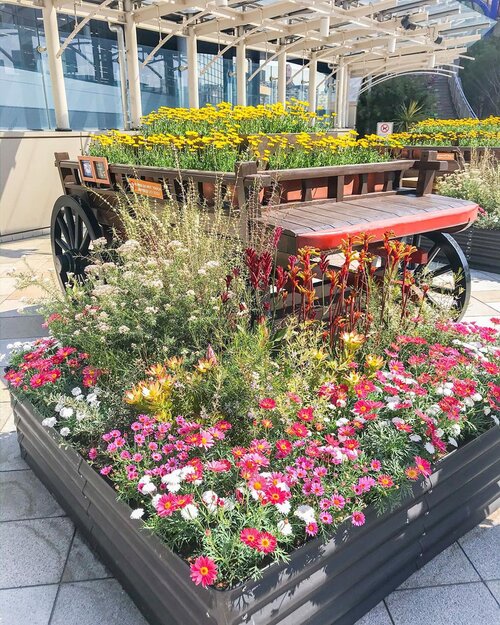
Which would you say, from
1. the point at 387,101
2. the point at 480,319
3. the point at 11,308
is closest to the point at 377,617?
the point at 480,319

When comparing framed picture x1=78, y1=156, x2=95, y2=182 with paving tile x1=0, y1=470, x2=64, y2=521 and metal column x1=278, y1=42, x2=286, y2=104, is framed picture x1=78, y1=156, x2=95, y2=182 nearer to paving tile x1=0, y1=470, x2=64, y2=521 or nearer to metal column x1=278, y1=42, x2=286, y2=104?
paving tile x1=0, y1=470, x2=64, y2=521

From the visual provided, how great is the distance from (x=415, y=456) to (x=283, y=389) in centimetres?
52

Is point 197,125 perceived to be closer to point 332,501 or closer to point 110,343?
point 110,343

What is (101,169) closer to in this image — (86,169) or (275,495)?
(86,169)

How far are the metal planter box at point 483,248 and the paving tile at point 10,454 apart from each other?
16.9 ft

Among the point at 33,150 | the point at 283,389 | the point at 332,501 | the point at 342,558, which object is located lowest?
the point at 342,558

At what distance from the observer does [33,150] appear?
7.75 m

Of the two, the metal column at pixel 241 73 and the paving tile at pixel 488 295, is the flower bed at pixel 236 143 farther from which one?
the metal column at pixel 241 73

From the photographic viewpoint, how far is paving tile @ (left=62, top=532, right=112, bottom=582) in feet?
6.22

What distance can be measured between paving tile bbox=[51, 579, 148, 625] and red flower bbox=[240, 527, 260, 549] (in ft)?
2.14

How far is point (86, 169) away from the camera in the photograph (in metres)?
4.19

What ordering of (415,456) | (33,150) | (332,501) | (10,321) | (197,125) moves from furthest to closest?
(33,150) → (197,125) → (10,321) → (415,456) → (332,501)

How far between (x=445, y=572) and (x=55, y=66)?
354 inches

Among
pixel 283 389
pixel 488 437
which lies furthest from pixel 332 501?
pixel 488 437
